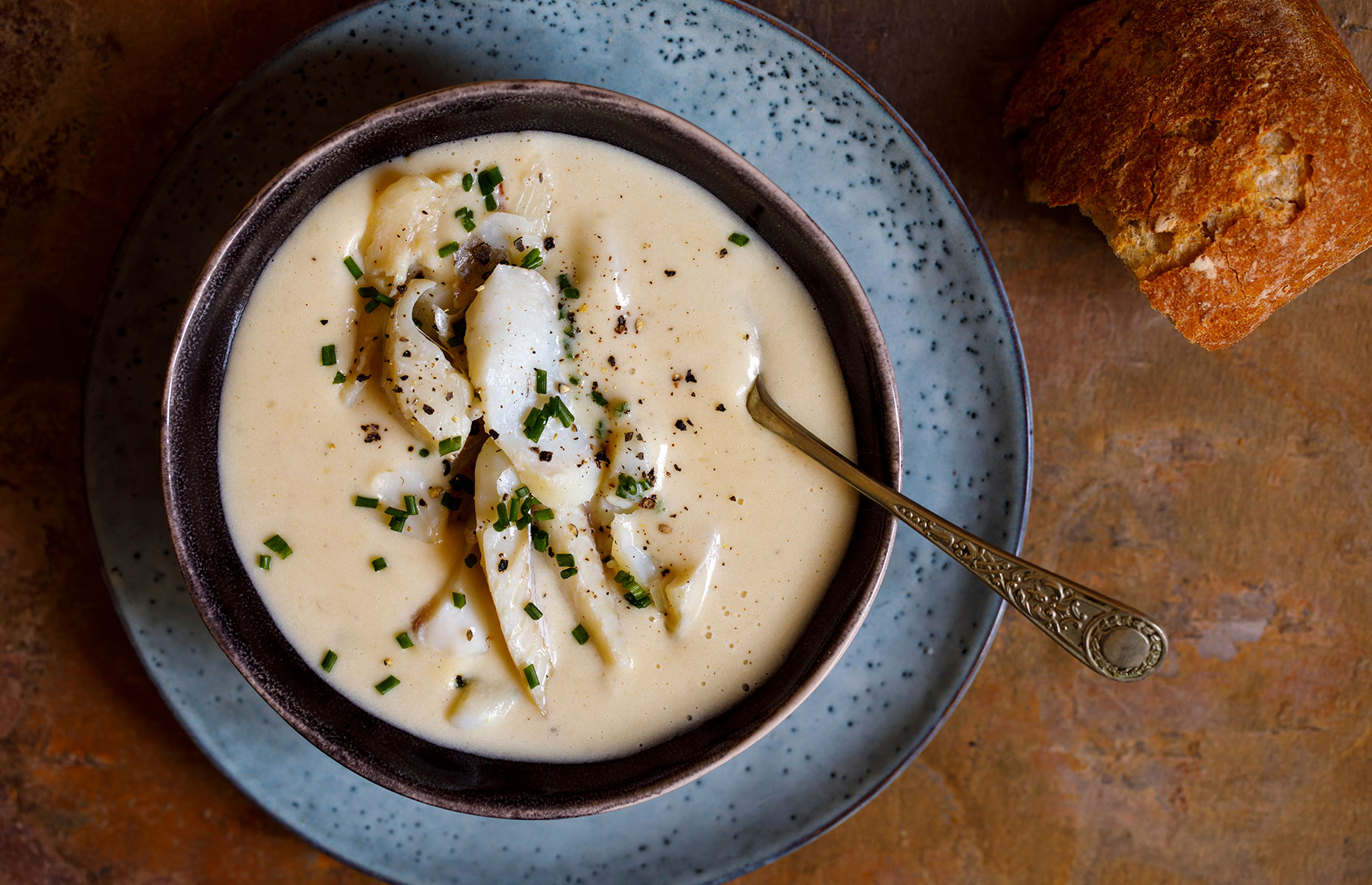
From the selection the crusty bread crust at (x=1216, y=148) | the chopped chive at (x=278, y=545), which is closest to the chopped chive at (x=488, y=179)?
the chopped chive at (x=278, y=545)

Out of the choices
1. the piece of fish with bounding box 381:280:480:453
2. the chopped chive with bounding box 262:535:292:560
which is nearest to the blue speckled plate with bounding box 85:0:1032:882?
the chopped chive with bounding box 262:535:292:560

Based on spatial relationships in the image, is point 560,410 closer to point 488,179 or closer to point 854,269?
point 488,179

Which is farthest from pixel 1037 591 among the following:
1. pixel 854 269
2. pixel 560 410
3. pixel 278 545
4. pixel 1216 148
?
pixel 278 545

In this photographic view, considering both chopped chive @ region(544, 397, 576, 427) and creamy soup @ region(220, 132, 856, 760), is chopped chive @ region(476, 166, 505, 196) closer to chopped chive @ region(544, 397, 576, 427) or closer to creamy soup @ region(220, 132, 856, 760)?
creamy soup @ region(220, 132, 856, 760)

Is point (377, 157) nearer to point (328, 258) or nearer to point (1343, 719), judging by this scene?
point (328, 258)

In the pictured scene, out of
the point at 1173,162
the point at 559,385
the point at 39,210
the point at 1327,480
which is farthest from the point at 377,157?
the point at 1327,480

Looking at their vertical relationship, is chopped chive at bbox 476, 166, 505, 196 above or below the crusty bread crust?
above

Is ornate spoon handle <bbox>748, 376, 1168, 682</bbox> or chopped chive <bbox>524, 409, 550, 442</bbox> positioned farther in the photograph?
chopped chive <bbox>524, 409, 550, 442</bbox>

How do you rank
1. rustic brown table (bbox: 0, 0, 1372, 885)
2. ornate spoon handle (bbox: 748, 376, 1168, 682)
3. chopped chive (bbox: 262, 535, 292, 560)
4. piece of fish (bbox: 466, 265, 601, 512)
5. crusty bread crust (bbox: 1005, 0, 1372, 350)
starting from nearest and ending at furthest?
ornate spoon handle (bbox: 748, 376, 1168, 682) → piece of fish (bbox: 466, 265, 601, 512) → chopped chive (bbox: 262, 535, 292, 560) → crusty bread crust (bbox: 1005, 0, 1372, 350) → rustic brown table (bbox: 0, 0, 1372, 885)
